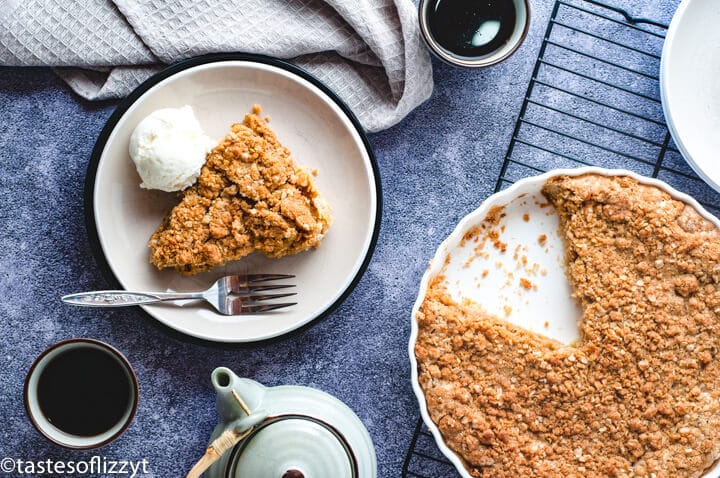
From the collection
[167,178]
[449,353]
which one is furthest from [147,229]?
[449,353]

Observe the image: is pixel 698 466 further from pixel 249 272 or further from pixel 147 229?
pixel 147 229

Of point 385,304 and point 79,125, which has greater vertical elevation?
point 79,125

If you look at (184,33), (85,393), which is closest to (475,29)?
(184,33)

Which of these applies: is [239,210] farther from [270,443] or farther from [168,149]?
[270,443]

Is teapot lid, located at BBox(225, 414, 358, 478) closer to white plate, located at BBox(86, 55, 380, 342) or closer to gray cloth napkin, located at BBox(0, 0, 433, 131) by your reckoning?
white plate, located at BBox(86, 55, 380, 342)

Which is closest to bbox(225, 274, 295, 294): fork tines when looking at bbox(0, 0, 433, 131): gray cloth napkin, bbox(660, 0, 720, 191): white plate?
bbox(0, 0, 433, 131): gray cloth napkin

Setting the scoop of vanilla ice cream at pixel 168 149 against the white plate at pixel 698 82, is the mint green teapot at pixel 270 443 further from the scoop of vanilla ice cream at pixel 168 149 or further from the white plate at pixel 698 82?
the white plate at pixel 698 82
